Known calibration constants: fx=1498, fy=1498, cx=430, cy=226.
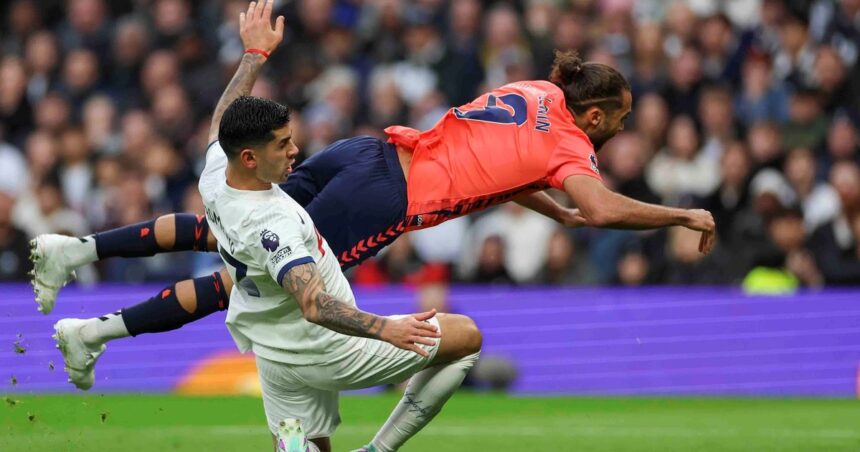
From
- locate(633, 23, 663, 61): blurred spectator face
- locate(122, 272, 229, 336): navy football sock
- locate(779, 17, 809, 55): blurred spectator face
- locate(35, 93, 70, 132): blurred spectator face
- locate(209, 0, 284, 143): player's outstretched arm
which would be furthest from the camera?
locate(35, 93, 70, 132): blurred spectator face

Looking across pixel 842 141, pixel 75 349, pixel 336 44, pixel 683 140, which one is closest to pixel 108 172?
pixel 336 44

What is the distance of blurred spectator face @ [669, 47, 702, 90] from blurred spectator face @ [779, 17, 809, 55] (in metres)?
0.87

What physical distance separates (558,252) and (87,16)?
648 cm

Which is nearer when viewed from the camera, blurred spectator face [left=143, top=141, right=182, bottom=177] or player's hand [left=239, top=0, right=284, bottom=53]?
player's hand [left=239, top=0, right=284, bottom=53]

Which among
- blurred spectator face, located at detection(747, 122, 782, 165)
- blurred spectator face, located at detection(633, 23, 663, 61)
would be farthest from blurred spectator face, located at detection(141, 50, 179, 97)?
blurred spectator face, located at detection(747, 122, 782, 165)

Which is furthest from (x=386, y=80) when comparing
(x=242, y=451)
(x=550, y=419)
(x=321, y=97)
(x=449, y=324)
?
(x=449, y=324)

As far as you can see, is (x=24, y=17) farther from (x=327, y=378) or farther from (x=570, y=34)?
(x=327, y=378)

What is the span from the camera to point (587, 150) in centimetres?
804

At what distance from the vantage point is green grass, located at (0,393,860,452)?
9.31 meters

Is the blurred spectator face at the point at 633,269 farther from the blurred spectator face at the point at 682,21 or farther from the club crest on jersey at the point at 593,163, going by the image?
the club crest on jersey at the point at 593,163

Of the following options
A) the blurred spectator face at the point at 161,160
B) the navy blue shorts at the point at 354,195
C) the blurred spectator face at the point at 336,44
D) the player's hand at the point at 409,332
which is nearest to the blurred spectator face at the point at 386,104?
the blurred spectator face at the point at 336,44

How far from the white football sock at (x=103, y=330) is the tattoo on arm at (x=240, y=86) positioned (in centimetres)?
116

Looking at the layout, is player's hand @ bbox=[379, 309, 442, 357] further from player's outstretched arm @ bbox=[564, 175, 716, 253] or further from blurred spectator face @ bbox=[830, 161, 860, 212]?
blurred spectator face @ bbox=[830, 161, 860, 212]

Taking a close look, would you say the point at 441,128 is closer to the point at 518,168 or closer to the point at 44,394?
the point at 518,168
